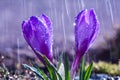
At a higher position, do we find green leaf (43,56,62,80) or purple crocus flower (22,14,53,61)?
purple crocus flower (22,14,53,61)

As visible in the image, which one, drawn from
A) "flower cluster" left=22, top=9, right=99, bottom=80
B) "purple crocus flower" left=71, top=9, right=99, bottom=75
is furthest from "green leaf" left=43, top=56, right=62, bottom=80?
"purple crocus flower" left=71, top=9, right=99, bottom=75

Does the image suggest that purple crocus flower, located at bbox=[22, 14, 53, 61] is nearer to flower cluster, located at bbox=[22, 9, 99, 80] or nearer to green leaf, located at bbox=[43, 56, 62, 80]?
flower cluster, located at bbox=[22, 9, 99, 80]

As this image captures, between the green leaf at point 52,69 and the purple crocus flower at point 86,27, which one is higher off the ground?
the purple crocus flower at point 86,27

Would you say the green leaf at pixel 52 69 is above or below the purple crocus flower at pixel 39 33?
below

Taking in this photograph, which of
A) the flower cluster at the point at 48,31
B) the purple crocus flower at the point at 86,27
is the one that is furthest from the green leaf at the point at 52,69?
the purple crocus flower at the point at 86,27

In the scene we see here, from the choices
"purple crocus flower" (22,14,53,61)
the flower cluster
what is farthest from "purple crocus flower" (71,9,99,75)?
"purple crocus flower" (22,14,53,61)

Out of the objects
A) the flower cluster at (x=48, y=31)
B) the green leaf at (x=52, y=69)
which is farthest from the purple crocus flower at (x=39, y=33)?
the green leaf at (x=52, y=69)

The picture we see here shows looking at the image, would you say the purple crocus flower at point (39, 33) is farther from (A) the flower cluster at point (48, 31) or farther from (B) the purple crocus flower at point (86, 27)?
(B) the purple crocus flower at point (86, 27)

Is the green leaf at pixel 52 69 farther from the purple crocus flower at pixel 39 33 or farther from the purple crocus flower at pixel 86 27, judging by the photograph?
the purple crocus flower at pixel 86 27
